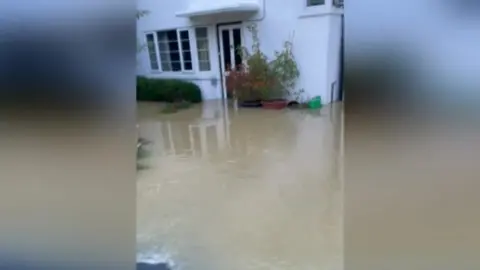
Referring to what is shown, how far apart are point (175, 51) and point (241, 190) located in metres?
1.40

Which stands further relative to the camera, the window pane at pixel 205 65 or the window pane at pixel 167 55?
the window pane at pixel 205 65

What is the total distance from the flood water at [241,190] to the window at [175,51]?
1.65 ft

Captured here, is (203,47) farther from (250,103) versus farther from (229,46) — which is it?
(250,103)

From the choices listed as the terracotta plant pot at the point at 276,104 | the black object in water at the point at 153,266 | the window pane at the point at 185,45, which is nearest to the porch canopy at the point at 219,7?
the window pane at the point at 185,45

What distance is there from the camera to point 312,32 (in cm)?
312

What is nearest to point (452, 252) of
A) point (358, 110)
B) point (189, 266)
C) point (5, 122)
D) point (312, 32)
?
point (358, 110)

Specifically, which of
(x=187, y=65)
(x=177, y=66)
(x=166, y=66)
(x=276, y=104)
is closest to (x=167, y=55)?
(x=166, y=66)

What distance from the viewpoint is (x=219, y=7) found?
12.9 feet

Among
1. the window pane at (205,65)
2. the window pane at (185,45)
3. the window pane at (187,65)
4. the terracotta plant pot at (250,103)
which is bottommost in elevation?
the terracotta plant pot at (250,103)

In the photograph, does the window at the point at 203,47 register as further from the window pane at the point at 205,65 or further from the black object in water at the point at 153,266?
the black object in water at the point at 153,266

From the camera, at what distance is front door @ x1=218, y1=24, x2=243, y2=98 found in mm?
3363

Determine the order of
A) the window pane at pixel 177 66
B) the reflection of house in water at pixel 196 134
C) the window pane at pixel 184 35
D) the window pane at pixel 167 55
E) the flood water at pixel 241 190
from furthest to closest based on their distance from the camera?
the window pane at pixel 184 35, the reflection of house in water at pixel 196 134, the window pane at pixel 177 66, the window pane at pixel 167 55, the flood water at pixel 241 190

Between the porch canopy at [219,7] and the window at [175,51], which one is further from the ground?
the porch canopy at [219,7]

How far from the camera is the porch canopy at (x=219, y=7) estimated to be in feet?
11.5
